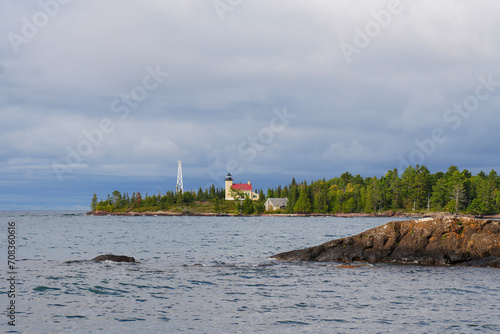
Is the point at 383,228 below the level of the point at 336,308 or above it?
above

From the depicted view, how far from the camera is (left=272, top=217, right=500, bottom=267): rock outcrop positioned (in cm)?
3484

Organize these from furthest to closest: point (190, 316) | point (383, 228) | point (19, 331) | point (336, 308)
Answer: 1. point (383, 228)
2. point (336, 308)
3. point (190, 316)
4. point (19, 331)

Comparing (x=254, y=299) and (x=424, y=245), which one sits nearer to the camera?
(x=254, y=299)

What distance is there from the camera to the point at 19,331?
52.9ft

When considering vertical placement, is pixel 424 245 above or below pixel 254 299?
above

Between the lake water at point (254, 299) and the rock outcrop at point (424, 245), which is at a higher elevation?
the rock outcrop at point (424, 245)

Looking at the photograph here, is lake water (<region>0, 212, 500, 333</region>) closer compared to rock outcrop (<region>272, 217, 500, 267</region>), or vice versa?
lake water (<region>0, 212, 500, 333</region>)

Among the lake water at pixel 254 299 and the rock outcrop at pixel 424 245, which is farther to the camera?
the rock outcrop at pixel 424 245

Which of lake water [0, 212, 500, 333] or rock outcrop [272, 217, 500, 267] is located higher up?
rock outcrop [272, 217, 500, 267]

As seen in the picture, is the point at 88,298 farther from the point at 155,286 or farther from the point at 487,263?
the point at 487,263

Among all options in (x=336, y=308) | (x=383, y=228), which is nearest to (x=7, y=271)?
(x=336, y=308)

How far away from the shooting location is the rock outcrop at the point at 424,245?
3484 centimetres

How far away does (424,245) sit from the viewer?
36.4m

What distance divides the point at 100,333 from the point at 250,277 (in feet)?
47.2
